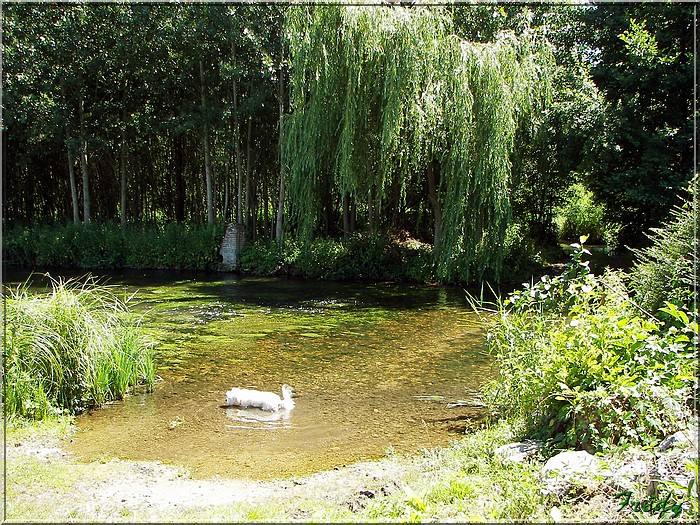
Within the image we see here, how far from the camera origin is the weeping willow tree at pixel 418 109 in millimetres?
11508

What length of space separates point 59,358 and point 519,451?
3.78 m

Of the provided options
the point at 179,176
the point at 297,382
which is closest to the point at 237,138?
the point at 179,176

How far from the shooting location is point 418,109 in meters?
11.7

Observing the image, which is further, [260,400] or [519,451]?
[260,400]

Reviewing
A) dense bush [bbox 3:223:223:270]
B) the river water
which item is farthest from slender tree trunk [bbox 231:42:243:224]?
the river water

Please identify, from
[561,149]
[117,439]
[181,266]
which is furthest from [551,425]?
[181,266]

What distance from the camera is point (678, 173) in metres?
12.3

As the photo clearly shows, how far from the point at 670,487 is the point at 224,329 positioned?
7.16 m

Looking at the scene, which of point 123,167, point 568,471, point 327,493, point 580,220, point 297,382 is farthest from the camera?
point 580,220

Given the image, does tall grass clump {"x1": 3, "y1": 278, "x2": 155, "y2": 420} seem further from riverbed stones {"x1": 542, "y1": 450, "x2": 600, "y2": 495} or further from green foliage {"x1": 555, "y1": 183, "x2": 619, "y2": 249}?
green foliage {"x1": 555, "y1": 183, "x2": 619, "y2": 249}

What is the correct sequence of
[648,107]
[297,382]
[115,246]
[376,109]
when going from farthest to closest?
1. [115,246]
2. [648,107]
3. [376,109]
4. [297,382]

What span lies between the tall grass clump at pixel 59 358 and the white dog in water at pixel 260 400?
105 centimetres

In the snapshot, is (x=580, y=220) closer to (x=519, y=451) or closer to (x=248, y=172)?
(x=248, y=172)

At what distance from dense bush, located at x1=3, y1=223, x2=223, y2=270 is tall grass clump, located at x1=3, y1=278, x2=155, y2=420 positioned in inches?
431
